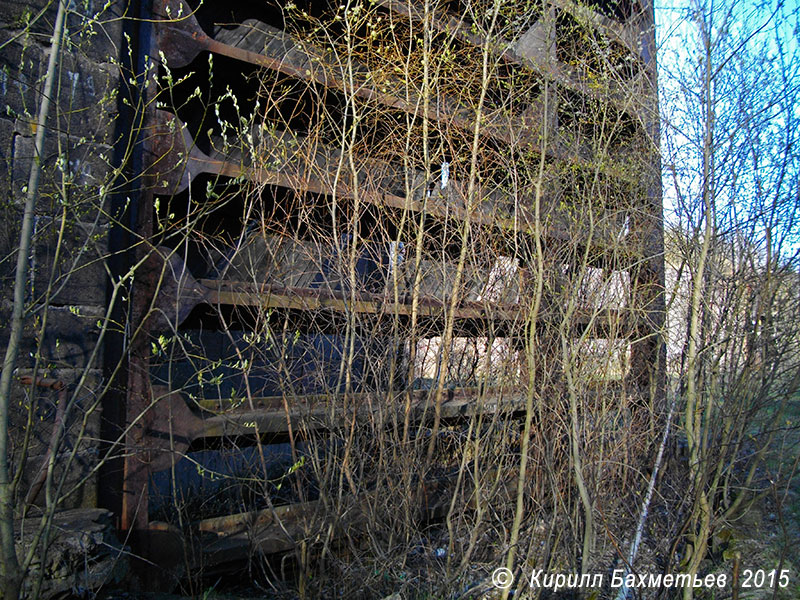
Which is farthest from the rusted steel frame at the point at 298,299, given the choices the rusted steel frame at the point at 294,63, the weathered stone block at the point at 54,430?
the rusted steel frame at the point at 294,63

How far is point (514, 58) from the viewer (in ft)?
20.5

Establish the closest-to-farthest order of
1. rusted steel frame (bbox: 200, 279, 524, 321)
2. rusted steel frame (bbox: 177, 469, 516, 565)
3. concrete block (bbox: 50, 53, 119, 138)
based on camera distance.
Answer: concrete block (bbox: 50, 53, 119, 138) < rusted steel frame (bbox: 177, 469, 516, 565) < rusted steel frame (bbox: 200, 279, 524, 321)

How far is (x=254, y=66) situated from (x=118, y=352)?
102 inches

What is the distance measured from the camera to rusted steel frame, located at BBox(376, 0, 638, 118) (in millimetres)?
5574

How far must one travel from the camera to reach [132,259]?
4762 millimetres

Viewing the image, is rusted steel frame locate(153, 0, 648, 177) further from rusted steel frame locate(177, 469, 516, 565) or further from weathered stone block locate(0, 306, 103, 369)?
rusted steel frame locate(177, 469, 516, 565)

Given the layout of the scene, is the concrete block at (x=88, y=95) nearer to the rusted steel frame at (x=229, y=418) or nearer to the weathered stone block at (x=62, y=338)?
the weathered stone block at (x=62, y=338)

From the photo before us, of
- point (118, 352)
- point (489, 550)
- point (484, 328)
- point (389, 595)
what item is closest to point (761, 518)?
point (489, 550)

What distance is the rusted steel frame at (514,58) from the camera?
18.3 ft

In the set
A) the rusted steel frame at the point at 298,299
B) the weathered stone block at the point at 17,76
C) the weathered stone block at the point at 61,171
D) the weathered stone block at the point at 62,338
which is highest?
the weathered stone block at the point at 17,76

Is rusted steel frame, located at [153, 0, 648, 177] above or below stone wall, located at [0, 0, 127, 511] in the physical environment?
above

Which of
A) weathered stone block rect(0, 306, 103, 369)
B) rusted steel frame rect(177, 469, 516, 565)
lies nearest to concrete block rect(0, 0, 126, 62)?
weathered stone block rect(0, 306, 103, 369)

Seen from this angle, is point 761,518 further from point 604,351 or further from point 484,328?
point 484,328

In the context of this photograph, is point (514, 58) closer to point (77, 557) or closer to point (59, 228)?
point (59, 228)
